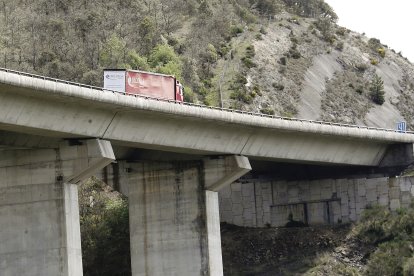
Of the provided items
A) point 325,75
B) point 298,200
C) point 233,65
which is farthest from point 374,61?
point 298,200

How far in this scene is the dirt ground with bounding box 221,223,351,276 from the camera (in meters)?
89.1

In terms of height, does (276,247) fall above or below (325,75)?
below

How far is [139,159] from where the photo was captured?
8319cm

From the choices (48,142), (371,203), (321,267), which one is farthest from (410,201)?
(48,142)

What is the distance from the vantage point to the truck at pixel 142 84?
249ft

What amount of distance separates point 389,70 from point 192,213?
63.4m

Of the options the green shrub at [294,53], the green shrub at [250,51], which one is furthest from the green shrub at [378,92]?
the green shrub at [250,51]

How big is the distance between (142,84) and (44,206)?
31.8ft

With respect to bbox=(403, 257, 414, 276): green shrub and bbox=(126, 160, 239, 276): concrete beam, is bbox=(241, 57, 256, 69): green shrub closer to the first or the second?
bbox=(403, 257, 414, 276): green shrub

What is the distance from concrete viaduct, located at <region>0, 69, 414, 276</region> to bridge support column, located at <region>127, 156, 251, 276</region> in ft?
0.20

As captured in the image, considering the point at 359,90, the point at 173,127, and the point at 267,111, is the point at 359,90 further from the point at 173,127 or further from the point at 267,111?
the point at 173,127

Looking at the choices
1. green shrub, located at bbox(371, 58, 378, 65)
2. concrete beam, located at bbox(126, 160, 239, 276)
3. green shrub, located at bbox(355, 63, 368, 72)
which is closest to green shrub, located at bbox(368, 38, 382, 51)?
green shrub, located at bbox(371, 58, 378, 65)

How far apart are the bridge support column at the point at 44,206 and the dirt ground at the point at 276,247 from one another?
19.2m

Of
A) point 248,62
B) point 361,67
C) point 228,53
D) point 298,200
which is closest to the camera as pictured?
point 298,200
